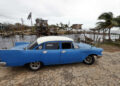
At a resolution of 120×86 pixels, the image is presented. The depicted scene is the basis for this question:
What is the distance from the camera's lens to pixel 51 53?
128 inches

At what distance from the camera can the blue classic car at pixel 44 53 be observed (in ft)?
9.47

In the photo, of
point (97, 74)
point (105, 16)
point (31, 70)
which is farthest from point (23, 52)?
point (105, 16)

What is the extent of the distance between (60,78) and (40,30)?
23.3 m

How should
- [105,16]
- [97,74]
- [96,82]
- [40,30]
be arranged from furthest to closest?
[40,30] < [105,16] < [97,74] < [96,82]

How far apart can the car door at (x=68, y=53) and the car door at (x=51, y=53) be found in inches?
10.3

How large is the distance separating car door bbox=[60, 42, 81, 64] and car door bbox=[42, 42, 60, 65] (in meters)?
0.26

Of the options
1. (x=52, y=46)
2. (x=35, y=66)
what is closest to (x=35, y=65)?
(x=35, y=66)

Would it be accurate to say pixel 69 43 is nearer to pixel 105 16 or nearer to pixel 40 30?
pixel 105 16

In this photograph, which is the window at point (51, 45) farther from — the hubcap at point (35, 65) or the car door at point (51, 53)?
the hubcap at point (35, 65)

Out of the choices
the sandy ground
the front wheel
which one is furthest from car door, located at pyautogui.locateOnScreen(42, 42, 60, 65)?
the front wheel

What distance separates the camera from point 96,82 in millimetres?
2705

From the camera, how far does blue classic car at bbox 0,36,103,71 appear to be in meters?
2.89

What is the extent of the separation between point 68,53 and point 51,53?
88 centimetres

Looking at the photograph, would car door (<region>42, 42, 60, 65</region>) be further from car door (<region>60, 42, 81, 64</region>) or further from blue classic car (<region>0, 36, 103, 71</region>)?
car door (<region>60, 42, 81, 64</region>)
